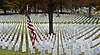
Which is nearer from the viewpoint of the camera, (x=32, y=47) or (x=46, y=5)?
(x=32, y=47)

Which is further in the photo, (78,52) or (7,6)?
(7,6)

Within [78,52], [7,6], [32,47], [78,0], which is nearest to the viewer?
[78,52]

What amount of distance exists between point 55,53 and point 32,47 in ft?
8.50

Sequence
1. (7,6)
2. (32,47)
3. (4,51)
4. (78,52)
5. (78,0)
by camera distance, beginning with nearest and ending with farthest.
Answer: (78,52) → (32,47) → (4,51) → (78,0) → (7,6)

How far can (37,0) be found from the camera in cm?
2194

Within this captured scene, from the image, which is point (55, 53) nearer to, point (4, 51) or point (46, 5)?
point (4, 51)

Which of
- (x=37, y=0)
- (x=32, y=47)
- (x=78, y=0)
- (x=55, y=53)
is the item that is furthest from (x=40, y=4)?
(x=55, y=53)

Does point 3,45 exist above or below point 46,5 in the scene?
below

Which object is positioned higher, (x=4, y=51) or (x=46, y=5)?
(x=46, y=5)

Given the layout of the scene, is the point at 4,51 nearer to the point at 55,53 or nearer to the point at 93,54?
the point at 55,53

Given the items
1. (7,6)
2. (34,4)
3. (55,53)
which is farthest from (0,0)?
(55,53)

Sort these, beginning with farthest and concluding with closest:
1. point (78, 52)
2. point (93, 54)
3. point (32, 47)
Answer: point (32, 47) → point (78, 52) → point (93, 54)

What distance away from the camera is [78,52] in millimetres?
10125

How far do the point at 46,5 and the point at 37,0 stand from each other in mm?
832
